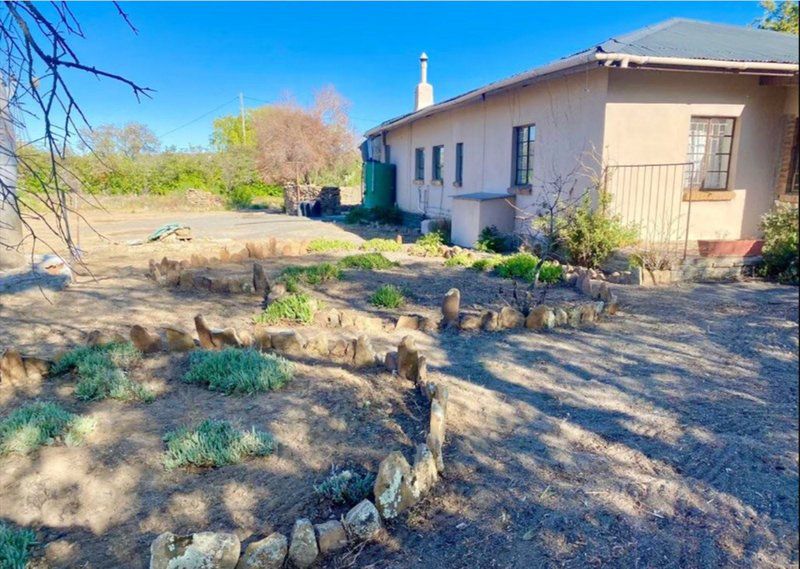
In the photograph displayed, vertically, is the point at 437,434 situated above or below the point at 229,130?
below

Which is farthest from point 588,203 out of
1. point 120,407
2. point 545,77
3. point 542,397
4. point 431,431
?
point 120,407

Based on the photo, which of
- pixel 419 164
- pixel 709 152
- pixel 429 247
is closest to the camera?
pixel 709 152

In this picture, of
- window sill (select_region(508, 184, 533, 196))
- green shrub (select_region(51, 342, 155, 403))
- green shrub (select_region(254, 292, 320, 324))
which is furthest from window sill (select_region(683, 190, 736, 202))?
green shrub (select_region(51, 342, 155, 403))

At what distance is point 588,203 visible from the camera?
7.97 metres

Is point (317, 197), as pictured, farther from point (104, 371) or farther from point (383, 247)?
point (104, 371)

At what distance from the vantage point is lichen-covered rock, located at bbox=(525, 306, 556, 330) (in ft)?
16.6

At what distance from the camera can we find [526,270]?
7.43 metres

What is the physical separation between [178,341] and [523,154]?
8617 millimetres

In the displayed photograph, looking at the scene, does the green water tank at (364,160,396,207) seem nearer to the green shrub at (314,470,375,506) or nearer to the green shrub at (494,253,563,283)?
the green shrub at (494,253,563,283)

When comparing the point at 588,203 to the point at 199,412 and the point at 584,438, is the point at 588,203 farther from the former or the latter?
the point at 199,412

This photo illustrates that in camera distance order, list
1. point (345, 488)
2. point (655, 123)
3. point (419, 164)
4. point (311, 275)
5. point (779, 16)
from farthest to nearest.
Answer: point (419, 164) < point (779, 16) < point (655, 123) < point (311, 275) < point (345, 488)

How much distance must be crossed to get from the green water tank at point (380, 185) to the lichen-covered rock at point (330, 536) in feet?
56.6

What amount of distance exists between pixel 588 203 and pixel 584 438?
18.8ft

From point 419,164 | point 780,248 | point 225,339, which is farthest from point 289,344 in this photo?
point 419,164
